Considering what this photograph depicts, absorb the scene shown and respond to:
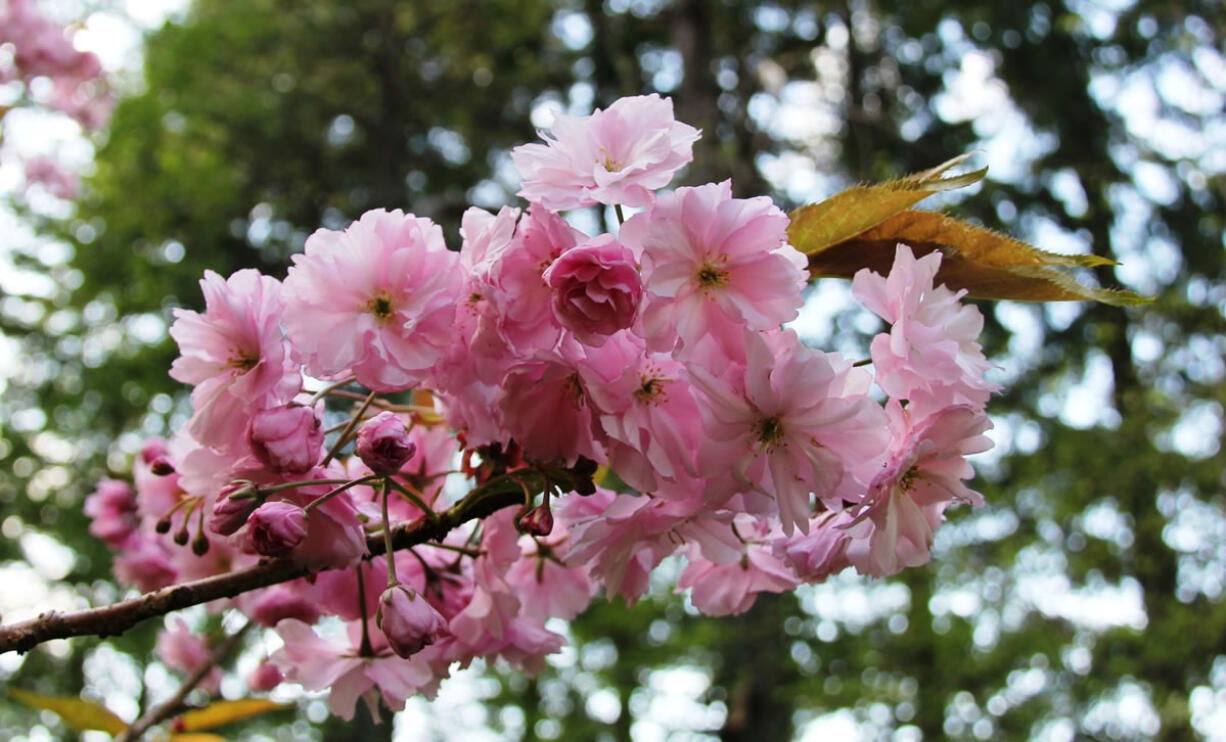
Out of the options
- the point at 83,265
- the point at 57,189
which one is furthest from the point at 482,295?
the point at 83,265

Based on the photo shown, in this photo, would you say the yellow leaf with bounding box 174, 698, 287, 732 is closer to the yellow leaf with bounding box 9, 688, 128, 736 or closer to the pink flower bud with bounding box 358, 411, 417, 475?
the yellow leaf with bounding box 9, 688, 128, 736

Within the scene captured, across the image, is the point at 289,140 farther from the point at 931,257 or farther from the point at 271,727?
the point at 931,257

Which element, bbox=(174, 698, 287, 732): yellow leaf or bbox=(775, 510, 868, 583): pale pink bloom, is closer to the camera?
bbox=(775, 510, 868, 583): pale pink bloom

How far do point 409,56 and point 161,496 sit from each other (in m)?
9.03

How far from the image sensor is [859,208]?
841 mm

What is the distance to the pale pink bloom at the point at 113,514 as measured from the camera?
1.80 meters

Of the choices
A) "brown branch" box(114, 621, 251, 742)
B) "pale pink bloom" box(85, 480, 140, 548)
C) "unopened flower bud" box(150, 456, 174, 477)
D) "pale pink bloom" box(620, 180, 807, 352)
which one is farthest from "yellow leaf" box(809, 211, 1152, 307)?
"pale pink bloom" box(85, 480, 140, 548)

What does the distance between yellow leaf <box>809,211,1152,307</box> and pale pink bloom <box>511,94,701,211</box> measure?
169 mm

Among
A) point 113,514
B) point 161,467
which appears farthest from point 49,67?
point 161,467

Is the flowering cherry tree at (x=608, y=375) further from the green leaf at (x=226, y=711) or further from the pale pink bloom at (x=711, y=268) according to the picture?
the green leaf at (x=226, y=711)

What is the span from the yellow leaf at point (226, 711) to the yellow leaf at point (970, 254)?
0.99 meters

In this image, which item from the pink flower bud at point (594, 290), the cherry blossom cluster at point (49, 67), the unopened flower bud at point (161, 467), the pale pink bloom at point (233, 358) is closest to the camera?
the pink flower bud at point (594, 290)

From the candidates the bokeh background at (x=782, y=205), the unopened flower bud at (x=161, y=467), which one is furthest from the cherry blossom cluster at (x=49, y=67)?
the unopened flower bud at (x=161, y=467)

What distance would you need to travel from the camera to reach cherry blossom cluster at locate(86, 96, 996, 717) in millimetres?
738
